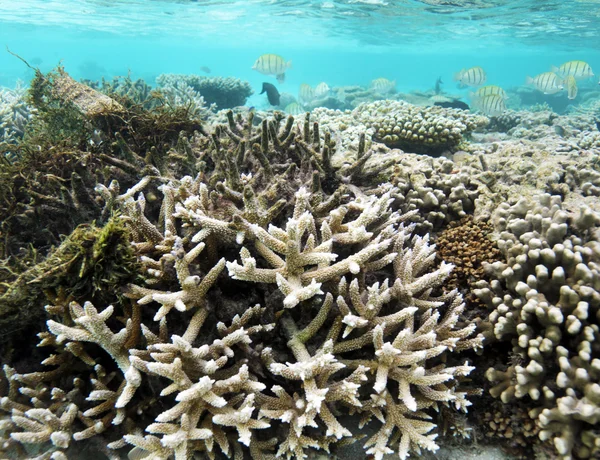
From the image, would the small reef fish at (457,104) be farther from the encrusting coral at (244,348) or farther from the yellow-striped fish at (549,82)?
the encrusting coral at (244,348)

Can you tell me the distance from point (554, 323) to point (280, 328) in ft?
6.17

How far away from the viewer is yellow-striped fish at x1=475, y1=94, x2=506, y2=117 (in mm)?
9008

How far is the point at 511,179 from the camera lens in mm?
4219

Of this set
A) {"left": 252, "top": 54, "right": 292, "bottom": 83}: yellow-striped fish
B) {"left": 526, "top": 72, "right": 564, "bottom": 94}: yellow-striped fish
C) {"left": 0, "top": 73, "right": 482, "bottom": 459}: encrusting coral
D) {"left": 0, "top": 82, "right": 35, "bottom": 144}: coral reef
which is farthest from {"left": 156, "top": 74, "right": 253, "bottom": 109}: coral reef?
{"left": 0, "top": 73, "right": 482, "bottom": 459}: encrusting coral

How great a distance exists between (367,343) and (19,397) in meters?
2.51

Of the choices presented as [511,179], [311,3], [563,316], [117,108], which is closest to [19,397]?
[117,108]

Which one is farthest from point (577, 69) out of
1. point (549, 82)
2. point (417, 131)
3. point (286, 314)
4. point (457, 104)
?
point (286, 314)

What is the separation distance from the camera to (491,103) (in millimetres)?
9078

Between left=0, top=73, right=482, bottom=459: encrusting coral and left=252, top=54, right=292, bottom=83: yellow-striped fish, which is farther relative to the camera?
left=252, top=54, right=292, bottom=83: yellow-striped fish

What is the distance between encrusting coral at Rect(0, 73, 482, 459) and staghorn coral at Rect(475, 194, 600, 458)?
0.35 metres

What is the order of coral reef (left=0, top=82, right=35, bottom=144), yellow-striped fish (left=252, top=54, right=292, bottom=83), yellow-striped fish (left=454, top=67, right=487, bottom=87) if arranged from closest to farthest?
1. coral reef (left=0, top=82, right=35, bottom=144)
2. yellow-striped fish (left=454, top=67, right=487, bottom=87)
3. yellow-striped fish (left=252, top=54, right=292, bottom=83)

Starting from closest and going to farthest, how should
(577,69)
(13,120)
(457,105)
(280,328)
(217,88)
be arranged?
(280,328) < (13,120) < (577,69) < (457,105) < (217,88)

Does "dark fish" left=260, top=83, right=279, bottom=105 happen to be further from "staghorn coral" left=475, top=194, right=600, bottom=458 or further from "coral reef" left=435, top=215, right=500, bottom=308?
"staghorn coral" left=475, top=194, right=600, bottom=458

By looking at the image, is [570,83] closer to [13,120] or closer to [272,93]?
[272,93]
